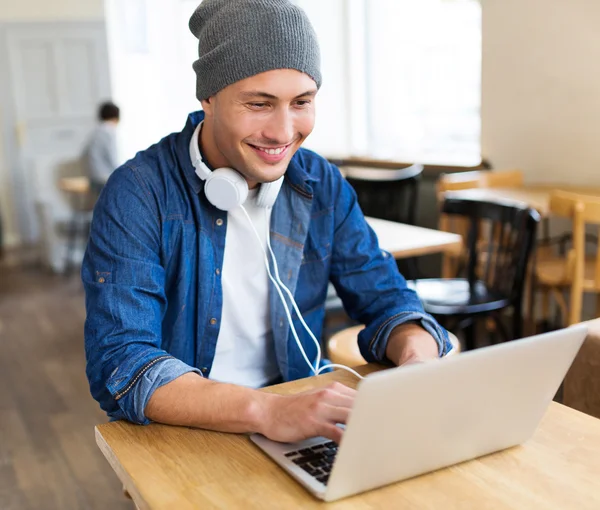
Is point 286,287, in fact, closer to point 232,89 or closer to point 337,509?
point 232,89

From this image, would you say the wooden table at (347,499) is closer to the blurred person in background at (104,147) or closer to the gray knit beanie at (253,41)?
the gray knit beanie at (253,41)

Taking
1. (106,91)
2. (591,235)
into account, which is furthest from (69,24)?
(591,235)

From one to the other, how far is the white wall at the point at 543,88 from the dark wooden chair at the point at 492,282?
142 centimetres

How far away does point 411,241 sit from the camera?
269 centimetres

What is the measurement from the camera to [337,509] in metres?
0.88

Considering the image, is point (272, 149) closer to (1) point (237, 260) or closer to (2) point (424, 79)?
(1) point (237, 260)

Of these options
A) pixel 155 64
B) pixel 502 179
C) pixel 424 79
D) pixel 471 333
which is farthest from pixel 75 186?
pixel 471 333

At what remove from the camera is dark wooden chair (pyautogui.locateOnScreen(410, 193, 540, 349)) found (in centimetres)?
271

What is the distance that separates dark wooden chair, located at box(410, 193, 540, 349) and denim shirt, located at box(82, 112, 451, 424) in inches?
50.4

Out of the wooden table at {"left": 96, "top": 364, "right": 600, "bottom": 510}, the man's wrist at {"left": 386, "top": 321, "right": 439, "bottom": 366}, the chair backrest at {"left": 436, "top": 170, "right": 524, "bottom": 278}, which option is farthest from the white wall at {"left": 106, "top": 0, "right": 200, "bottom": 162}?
the wooden table at {"left": 96, "top": 364, "right": 600, "bottom": 510}

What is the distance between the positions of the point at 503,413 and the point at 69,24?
25.0 ft

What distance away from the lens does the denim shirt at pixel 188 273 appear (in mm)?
1188

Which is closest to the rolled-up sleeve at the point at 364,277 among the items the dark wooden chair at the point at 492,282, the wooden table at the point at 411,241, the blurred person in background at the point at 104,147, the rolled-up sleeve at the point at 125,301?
the rolled-up sleeve at the point at 125,301

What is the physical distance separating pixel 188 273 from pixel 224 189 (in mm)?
174
